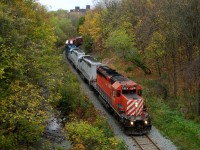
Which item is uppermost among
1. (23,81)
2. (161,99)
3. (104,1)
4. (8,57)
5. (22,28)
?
(104,1)

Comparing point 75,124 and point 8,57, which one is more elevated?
point 8,57

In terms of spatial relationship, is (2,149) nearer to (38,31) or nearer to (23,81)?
(23,81)

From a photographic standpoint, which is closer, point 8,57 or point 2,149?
point 2,149

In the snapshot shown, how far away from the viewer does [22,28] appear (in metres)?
20.5

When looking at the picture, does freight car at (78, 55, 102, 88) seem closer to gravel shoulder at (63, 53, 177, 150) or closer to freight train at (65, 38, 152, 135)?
gravel shoulder at (63, 53, 177, 150)

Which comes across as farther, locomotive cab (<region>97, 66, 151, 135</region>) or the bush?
locomotive cab (<region>97, 66, 151, 135</region>)

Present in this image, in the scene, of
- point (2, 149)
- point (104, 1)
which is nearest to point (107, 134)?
point (2, 149)

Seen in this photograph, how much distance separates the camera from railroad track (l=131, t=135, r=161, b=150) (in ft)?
68.8

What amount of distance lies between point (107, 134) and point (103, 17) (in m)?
43.7

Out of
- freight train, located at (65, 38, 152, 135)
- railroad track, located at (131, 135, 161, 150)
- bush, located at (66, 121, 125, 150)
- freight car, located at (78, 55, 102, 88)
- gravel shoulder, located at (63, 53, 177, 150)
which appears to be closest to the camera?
bush, located at (66, 121, 125, 150)

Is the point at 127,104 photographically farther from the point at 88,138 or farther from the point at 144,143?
the point at 88,138

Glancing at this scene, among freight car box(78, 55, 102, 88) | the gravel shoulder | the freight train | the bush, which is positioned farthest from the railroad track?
freight car box(78, 55, 102, 88)

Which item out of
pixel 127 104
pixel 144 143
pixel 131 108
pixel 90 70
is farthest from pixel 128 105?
pixel 90 70

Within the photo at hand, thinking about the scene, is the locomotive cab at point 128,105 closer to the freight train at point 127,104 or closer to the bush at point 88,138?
the freight train at point 127,104
